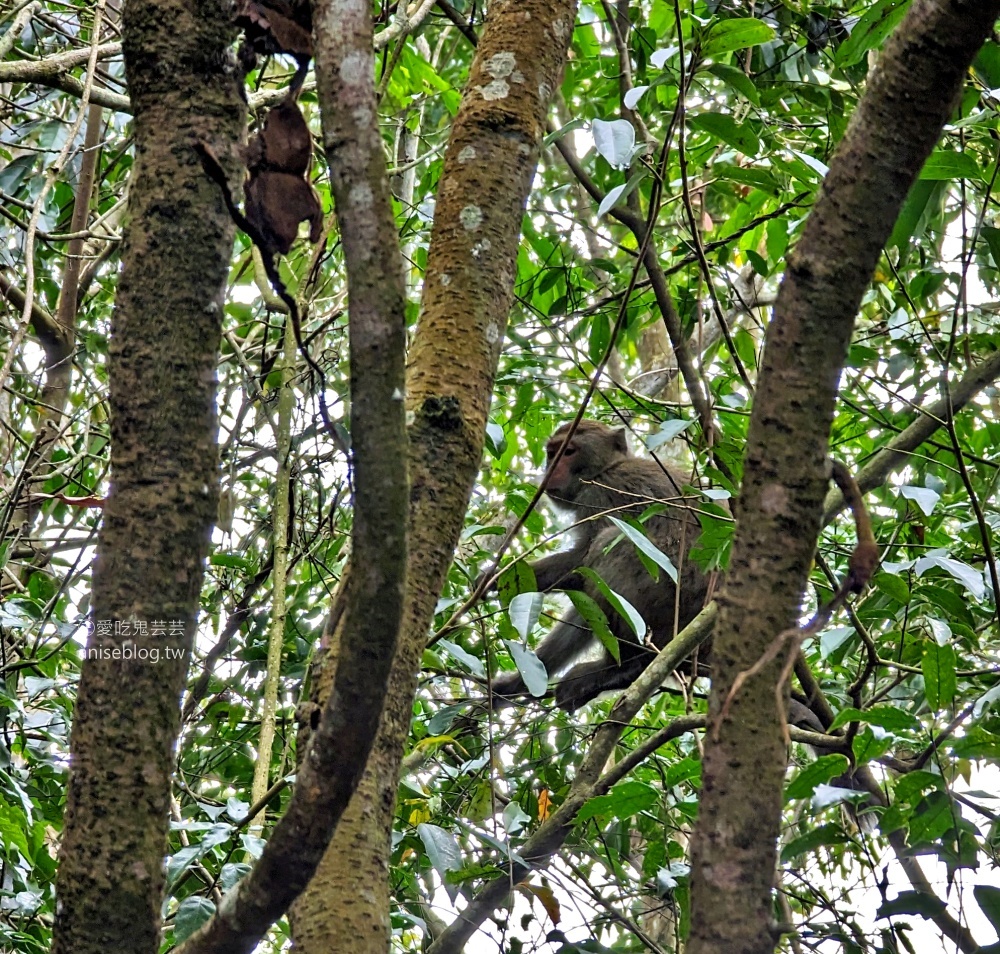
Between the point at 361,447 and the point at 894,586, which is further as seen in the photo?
the point at 894,586

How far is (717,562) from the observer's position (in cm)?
329

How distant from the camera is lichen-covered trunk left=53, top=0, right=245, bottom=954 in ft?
4.68

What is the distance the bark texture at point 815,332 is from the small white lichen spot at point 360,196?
0.51m

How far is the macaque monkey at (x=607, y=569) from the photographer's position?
5781 millimetres

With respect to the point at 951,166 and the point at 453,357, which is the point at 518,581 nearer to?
the point at 453,357

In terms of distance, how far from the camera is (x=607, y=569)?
6418 mm

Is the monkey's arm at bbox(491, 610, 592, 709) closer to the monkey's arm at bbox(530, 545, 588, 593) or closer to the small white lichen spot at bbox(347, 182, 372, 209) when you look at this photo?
the monkey's arm at bbox(530, 545, 588, 593)

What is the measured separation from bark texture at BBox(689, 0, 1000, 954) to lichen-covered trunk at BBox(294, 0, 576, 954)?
80 centimetres

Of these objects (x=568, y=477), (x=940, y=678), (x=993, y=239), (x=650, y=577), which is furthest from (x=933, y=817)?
(x=568, y=477)

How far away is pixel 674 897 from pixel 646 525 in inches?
122

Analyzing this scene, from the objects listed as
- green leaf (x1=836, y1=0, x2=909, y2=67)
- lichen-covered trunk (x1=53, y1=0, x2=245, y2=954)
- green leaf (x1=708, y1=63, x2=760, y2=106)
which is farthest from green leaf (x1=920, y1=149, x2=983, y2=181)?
lichen-covered trunk (x1=53, y1=0, x2=245, y2=954)

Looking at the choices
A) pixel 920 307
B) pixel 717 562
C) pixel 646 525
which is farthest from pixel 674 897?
pixel 646 525

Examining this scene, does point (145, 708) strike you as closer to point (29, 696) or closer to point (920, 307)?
point (29, 696)

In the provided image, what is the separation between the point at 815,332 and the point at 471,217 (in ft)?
3.86
